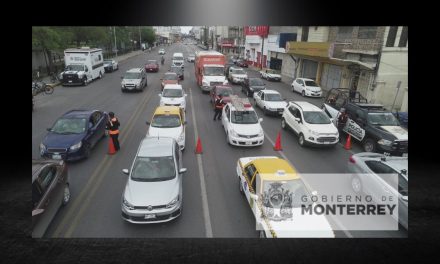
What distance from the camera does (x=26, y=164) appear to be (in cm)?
1080

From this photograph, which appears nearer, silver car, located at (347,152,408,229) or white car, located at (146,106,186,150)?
silver car, located at (347,152,408,229)

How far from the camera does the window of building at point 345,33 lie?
24.9 metres

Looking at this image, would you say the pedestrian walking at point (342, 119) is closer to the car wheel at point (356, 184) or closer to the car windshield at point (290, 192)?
the car wheel at point (356, 184)

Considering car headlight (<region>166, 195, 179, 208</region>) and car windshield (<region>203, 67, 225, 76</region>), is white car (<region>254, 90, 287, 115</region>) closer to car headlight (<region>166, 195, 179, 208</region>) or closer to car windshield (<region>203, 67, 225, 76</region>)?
car windshield (<region>203, 67, 225, 76</region>)

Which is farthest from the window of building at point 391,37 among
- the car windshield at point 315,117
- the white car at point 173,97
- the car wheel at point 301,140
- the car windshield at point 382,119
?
the white car at point 173,97

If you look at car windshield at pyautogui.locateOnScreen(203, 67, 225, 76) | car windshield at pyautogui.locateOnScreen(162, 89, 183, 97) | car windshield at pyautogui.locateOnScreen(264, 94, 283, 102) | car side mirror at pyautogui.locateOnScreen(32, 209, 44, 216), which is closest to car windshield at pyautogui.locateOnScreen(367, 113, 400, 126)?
car windshield at pyautogui.locateOnScreen(264, 94, 283, 102)

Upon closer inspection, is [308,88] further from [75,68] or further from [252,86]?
[75,68]

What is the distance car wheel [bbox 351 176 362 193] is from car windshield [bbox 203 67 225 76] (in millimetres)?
17223

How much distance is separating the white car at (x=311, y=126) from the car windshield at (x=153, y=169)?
22.6 feet

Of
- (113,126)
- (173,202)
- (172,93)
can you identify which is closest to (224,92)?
(172,93)

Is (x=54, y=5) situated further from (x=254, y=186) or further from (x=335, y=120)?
(x=335, y=120)

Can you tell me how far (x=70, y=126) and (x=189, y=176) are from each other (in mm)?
5256

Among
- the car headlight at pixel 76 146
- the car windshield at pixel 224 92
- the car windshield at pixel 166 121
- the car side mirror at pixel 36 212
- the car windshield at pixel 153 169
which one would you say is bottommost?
the car side mirror at pixel 36 212

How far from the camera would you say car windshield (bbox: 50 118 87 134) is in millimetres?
A: 11172
